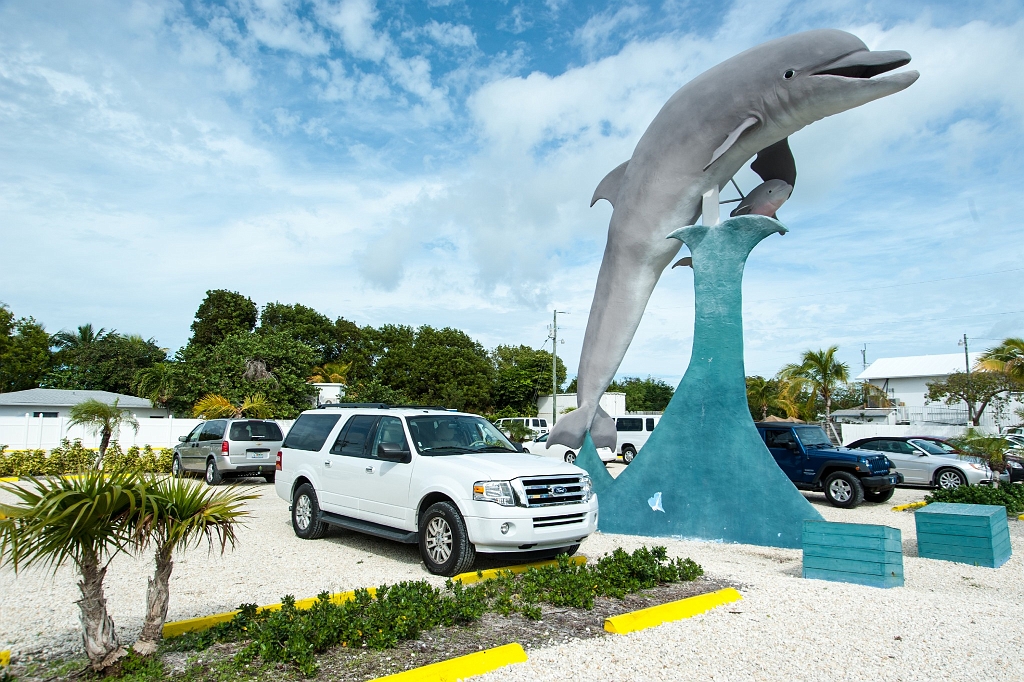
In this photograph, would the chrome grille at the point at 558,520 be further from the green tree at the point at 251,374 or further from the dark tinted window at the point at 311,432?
the green tree at the point at 251,374

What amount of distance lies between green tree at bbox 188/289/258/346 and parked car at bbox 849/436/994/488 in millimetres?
41555

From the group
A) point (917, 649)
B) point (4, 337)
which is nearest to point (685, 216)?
point (917, 649)

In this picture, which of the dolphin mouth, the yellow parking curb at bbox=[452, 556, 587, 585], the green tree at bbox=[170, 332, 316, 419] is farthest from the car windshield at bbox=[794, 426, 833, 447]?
the green tree at bbox=[170, 332, 316, 419]

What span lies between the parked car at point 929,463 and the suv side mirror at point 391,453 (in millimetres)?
13223

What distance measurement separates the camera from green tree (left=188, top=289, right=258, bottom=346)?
4819 centimetres

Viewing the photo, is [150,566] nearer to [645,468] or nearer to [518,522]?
[518,522]

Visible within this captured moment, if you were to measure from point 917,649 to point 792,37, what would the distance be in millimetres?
7421

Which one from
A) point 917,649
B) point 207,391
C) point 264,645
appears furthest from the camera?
point 207,391

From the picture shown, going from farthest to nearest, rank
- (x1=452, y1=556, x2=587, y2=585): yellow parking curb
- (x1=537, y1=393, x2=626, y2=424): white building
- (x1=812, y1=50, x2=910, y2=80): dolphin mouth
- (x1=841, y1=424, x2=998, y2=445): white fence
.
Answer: (x1=537, y1=393, x2=626, y2=424): white building, (x1=841, y1=424, x2=998, y2=445): white fence, (x1=812, y1=50, x2=910, y2=80): dolphin mouth, (x1=452, y1=556, x2=587, y2=585): yellow parking curb

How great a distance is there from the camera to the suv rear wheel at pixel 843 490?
12.8 metres

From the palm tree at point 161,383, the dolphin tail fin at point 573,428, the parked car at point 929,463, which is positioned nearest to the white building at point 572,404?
the parked car at point 929,463

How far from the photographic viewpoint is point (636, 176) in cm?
1038

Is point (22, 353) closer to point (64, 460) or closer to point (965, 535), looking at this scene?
point (64, 460)

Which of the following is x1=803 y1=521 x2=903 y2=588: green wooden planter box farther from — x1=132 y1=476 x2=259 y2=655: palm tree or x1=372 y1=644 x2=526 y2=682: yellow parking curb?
x1=132 y1=476 x2=259 y2=655: palm tree
